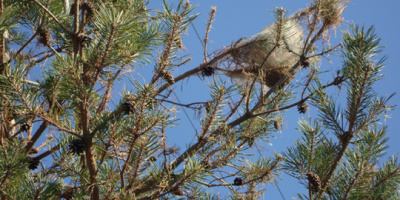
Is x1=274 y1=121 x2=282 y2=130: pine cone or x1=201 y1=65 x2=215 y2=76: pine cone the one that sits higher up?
x1=201 y1=65 x2=215 y2=76: pine cone

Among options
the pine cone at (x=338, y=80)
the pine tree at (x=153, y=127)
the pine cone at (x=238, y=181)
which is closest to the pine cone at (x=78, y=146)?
the pine tree at (x=153, y=127)

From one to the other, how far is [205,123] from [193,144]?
0.08 meters

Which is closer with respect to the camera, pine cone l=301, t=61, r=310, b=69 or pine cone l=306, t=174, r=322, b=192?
pine cone l=306, t=174, r=322, b=192

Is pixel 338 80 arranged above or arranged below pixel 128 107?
above

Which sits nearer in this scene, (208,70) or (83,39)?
(83,39)

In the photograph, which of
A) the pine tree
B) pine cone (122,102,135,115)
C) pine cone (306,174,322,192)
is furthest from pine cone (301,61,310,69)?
pine cone (122,102,135,115)

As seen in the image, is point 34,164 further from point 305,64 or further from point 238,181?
point 305,64

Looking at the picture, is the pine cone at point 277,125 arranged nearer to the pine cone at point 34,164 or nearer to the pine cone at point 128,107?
the pine cone at point 128,107

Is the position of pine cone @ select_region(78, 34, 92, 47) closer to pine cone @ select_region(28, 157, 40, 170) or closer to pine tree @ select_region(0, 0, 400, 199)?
pine tree @ select_region(0, 0, 400, 199)

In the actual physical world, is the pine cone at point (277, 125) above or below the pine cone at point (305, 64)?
below

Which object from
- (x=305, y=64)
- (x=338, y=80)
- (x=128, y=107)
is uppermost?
(x=305, y=64)

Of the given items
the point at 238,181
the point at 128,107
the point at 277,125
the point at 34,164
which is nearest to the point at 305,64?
the point at 277,125

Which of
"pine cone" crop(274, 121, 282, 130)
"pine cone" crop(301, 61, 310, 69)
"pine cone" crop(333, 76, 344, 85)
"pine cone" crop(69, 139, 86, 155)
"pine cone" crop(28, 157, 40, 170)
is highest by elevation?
"pine cone" crop(301, 61, 310, 69)

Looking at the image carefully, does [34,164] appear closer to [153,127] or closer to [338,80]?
[153,127]
